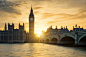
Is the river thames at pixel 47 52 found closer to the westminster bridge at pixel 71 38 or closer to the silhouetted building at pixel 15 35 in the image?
the westminster bridge at pixel 71 38

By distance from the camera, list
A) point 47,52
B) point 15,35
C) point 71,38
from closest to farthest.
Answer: point 47,52
point 71,38
point 15,35

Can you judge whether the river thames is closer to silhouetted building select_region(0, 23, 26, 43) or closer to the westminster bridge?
the westminster bridge

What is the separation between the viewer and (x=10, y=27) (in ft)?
452

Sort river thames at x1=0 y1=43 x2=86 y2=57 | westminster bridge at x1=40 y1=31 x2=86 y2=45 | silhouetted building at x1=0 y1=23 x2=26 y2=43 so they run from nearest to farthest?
river thames at x1=0 y1=43 x2=86 y2=57 < westminster bridge at x1=40 y1=31 x2=86 y2=45 < silhouetted building at x1=0 y1=23 x2=26 y2=43

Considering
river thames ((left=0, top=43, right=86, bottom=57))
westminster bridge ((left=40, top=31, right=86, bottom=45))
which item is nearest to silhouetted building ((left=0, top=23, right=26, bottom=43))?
westminster bridge ((left=40, top=31, right=86, bottom=45))

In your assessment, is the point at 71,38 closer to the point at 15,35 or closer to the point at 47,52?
the point at 47,52

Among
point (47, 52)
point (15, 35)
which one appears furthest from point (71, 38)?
point (15, 35)

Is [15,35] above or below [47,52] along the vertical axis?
above

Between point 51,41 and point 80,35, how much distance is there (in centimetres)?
4905

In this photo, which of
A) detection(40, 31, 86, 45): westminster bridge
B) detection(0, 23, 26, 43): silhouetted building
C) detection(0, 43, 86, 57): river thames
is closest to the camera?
detection(0, 43, 86, 57): river thames

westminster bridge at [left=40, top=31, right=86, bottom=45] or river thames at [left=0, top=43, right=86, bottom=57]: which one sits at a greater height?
westminster bridge at [left=40, top=31, right=86, bottom=45]

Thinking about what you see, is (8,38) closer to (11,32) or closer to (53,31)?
(11,32)

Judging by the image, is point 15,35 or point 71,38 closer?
point 71,38

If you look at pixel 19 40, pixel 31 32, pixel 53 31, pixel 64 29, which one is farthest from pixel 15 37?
pixel 64 29
